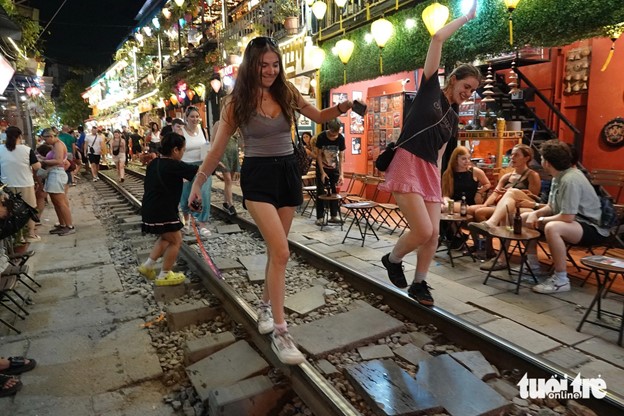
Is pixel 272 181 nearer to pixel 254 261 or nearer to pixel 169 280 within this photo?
pixel 169 280

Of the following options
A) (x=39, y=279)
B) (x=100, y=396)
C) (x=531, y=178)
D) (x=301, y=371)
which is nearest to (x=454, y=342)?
(x=301, y=371)

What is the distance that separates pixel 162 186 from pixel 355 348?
283cm

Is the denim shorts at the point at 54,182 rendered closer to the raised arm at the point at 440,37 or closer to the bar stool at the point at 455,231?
the bar stool at the point at 455,231

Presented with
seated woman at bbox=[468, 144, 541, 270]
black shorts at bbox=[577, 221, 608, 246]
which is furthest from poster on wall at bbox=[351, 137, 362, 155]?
black shorts at bbox=[577, 221, 608, 246]

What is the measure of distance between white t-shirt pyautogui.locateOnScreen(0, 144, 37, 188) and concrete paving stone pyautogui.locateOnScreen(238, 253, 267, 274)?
441 centimetres

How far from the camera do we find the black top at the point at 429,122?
11.4 ft

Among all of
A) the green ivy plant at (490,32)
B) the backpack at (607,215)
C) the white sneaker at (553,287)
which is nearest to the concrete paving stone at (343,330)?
the white sneaker at (553,287)

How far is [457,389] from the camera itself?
2.89 metres

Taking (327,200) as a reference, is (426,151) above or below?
above

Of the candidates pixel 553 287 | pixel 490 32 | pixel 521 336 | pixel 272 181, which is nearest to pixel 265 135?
pixel 272 181

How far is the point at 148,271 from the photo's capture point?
5.23m

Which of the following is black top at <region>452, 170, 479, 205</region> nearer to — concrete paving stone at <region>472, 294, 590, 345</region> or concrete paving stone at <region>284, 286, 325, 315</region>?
concrete paving stone at <region>472, 294, 590, 345</region>

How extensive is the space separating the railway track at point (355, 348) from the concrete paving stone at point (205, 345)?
0.21 meters

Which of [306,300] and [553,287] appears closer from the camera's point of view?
[306,300]
